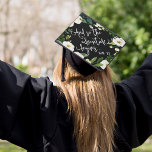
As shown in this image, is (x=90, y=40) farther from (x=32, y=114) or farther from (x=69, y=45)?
(x=32, y=114)

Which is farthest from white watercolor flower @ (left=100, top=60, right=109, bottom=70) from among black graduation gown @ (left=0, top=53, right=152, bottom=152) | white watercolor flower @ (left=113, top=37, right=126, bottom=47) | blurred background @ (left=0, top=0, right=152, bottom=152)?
blurred background @ (left=0, top=0, right=152, bottom=152)

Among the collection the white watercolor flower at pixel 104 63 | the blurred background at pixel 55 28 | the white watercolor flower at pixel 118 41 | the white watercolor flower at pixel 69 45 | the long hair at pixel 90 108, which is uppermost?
the white watercolor flower at pixel 118 41

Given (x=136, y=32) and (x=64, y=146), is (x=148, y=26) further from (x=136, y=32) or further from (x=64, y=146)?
(x=64, y=146)

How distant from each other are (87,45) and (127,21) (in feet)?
16.3

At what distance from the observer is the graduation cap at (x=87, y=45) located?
85.4 inches

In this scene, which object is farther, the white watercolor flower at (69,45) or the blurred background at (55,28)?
the blurred background at (55,28)

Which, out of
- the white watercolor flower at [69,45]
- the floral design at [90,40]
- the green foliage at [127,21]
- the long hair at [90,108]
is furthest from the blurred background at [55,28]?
the white watercolor flower at [69,45]

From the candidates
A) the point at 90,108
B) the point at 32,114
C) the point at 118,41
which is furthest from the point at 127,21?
the point at 32,114

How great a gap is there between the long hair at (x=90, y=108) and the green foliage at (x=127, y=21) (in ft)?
15.1

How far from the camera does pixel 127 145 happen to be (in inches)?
90.8

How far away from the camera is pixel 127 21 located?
22.9ft

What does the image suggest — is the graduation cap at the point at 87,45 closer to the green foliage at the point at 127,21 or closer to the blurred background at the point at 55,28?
the blurred background at the point at 55,28

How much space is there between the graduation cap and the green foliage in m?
4.45

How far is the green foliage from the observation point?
6.79 m
